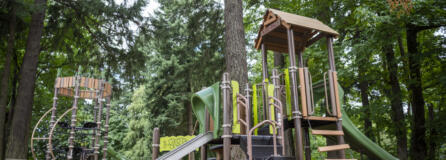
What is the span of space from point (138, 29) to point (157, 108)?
592 cm

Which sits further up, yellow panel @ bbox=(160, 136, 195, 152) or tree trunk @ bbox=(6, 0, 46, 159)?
tree trunk @ bbox=(6, 0, 46, 159)

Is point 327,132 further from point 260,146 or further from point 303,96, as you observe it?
point 260,146

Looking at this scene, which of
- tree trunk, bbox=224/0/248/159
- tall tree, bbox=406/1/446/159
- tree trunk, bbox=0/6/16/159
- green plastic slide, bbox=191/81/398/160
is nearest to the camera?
green plastic slide, bbox=191/81/398/160

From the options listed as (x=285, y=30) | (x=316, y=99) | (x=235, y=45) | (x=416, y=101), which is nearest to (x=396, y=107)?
(x=416, y=101)

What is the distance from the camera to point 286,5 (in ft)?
39.1

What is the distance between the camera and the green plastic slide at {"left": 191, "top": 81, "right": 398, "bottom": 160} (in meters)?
5.25

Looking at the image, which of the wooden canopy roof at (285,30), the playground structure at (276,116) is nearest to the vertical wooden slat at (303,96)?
the playground structure at (276,116)

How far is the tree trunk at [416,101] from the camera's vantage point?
9.33 meters

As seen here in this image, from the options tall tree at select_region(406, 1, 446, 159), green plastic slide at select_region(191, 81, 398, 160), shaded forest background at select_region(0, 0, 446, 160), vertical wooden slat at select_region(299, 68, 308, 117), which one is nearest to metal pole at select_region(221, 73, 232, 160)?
green plastic slide at select_region(191, 81, 398, 160)

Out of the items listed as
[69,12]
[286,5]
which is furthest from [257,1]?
[69,12]

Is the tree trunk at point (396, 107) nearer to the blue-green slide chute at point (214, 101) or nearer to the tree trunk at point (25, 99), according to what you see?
the blue-green slide chute at point (214, 101)

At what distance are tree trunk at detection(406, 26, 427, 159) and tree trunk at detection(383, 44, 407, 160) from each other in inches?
19.1

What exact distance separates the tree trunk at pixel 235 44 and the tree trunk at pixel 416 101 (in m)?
4.82

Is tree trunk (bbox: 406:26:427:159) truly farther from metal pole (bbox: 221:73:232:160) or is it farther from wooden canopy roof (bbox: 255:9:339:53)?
metal pole (bbox: 221:73:232:160)
